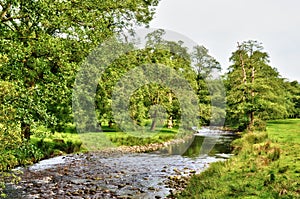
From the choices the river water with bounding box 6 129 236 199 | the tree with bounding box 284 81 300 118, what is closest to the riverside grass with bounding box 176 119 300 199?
the river water with bounding box 6 129 236 199

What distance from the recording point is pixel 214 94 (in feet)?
194

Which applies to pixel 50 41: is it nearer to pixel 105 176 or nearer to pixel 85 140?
pixel 105 176

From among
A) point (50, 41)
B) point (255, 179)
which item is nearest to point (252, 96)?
point (255, 179)

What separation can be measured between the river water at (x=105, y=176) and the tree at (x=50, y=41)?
280 centimetres

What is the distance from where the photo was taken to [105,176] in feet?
51.5

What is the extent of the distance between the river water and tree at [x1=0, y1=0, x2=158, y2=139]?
280 cm

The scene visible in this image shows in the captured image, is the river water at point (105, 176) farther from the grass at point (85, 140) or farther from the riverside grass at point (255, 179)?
the riverside grass at point (255, 179)

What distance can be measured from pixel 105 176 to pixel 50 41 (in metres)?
7.67

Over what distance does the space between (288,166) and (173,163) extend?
10129mm

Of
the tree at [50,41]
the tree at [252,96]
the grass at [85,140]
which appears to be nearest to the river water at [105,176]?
the grass at [85,140]

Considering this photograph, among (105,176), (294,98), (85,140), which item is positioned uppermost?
(294,98)

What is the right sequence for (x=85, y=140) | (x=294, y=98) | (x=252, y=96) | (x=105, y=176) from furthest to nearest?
(x=294, y=98) → (x=252, y=96) → (x=85, y=140) → (x=105, y=176)

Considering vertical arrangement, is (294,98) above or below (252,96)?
above

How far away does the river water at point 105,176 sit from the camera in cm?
1237
